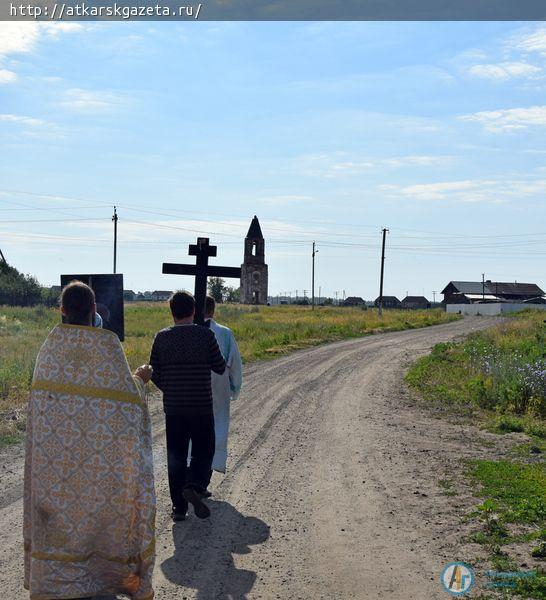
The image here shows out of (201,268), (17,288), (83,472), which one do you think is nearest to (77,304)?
(83,472)

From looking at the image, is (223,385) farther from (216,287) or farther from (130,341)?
(216,287)

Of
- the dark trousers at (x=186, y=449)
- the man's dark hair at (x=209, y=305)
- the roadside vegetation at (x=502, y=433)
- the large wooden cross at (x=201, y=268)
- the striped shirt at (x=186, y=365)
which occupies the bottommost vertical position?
the roadside vegetation at (x=502, y=433)

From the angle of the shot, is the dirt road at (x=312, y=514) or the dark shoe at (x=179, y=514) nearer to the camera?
the dirt road at (x=312, y=514)

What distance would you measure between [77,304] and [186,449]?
2.26 meters

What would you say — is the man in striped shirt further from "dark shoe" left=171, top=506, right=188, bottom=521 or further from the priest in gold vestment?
the priest in gold vestment

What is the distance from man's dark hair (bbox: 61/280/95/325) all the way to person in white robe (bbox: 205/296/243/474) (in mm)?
2919

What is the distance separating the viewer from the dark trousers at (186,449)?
630 cm

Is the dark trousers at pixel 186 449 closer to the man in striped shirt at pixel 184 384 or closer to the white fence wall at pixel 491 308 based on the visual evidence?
the man in striped shirt at pixel 184 384

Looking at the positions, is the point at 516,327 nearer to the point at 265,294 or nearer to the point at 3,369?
the point at 3,369

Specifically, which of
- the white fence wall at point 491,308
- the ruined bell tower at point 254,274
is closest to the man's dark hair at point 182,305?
the white fence wall at point 491,308

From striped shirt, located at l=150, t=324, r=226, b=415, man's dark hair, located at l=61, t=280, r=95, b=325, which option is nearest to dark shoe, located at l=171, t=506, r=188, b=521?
striped shirt, located at l=150, t=324, r=226, b=415

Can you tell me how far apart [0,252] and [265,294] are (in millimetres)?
34779

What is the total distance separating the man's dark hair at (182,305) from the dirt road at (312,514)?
69.2 inches

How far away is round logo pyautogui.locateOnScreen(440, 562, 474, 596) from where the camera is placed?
491 centimetres
